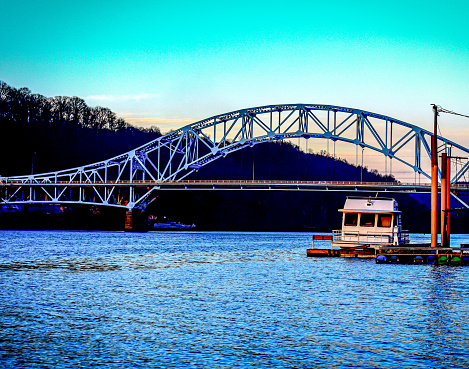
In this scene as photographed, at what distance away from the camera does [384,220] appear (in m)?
54.9

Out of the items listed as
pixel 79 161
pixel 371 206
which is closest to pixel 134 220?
pixel 79 161

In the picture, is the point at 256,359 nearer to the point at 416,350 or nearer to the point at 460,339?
the point at 416,350

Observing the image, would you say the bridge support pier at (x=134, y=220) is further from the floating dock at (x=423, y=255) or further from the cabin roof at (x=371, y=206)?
the floating dock at (x=423, y=255)

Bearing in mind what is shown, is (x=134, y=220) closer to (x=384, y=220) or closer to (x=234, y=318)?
(x=384, y=220)

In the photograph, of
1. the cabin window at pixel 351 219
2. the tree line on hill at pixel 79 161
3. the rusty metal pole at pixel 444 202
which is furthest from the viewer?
the tree line on hill at pixel 79 161

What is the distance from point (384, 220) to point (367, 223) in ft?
4.50

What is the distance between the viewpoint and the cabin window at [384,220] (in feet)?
179

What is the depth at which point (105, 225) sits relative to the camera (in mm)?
153875

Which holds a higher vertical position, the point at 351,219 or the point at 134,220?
the point at 351,219

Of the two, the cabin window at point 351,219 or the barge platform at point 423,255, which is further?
the cabin window at point 351,219

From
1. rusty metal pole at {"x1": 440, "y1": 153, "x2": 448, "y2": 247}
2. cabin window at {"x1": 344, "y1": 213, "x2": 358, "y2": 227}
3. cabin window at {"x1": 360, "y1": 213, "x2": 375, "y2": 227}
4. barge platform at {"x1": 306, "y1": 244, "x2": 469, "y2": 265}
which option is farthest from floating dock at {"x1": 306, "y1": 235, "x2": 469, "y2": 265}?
cabin window at {"x1": 344, "y1": 213, "x2": 358, "y2": 227}

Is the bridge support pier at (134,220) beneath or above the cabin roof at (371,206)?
beneath

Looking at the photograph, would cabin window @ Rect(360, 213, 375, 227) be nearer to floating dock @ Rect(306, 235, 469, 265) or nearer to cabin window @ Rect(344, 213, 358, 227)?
cabin window @ Rect(344, 213, 358, 227)

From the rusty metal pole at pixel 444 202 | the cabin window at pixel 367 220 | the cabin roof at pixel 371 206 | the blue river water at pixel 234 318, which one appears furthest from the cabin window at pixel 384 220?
the blue river water at pixel 234 318
